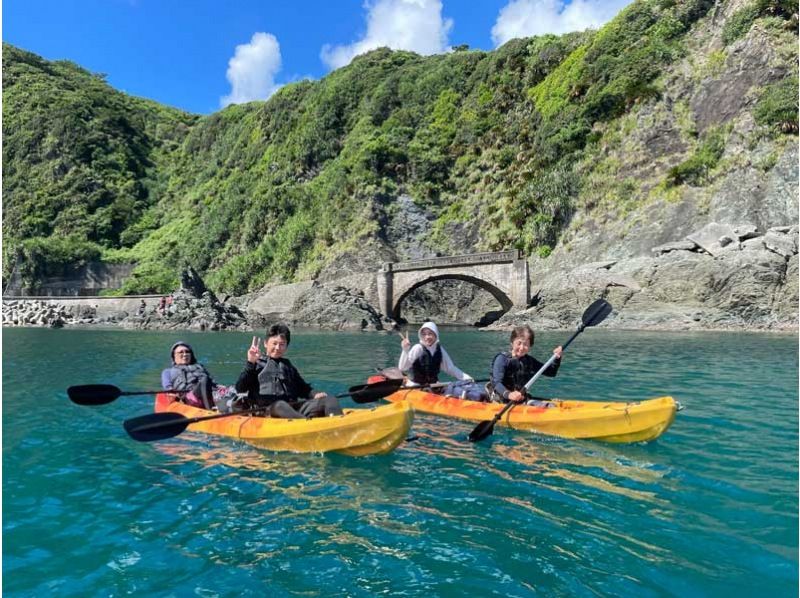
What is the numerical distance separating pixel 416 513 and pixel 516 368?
13.8 ft

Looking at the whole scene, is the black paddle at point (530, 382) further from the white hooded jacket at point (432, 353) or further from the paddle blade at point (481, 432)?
the white hooded jacket at point (432, 353)

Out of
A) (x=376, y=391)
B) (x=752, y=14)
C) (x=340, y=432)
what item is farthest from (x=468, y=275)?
(x=340, y=432)

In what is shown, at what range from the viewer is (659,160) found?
116 ft

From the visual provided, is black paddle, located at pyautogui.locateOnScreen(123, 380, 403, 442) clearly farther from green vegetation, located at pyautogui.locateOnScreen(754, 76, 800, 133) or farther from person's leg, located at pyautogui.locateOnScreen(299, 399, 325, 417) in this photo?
green vegetation, located at pyautogui.locateOnScreen(754, 76, 800, 133)

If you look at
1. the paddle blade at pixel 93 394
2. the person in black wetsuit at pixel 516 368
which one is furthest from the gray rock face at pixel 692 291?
the paddle blade at pixel 93 394

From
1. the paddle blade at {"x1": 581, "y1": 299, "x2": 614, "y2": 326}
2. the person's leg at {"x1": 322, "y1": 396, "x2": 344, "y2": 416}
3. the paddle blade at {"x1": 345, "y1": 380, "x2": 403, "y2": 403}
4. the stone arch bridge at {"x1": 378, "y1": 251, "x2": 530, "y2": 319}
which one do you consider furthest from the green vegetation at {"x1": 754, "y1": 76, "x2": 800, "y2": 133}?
the person's leg at {"x1": 322, "y1": 396, "x2": 344, "y2": 416}

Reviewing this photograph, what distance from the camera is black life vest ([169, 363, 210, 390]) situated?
933 centimetres

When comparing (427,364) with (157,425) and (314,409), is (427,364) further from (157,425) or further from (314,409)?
(157,425)

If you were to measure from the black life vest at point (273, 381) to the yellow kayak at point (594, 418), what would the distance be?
1.64 meters

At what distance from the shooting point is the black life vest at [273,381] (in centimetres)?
796

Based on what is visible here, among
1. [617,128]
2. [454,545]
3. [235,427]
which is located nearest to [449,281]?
[617,128]

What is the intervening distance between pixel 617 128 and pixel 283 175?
3246cm

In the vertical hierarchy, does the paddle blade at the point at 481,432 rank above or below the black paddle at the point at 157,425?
below

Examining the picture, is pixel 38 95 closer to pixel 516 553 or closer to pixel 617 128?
pixel 617 128
